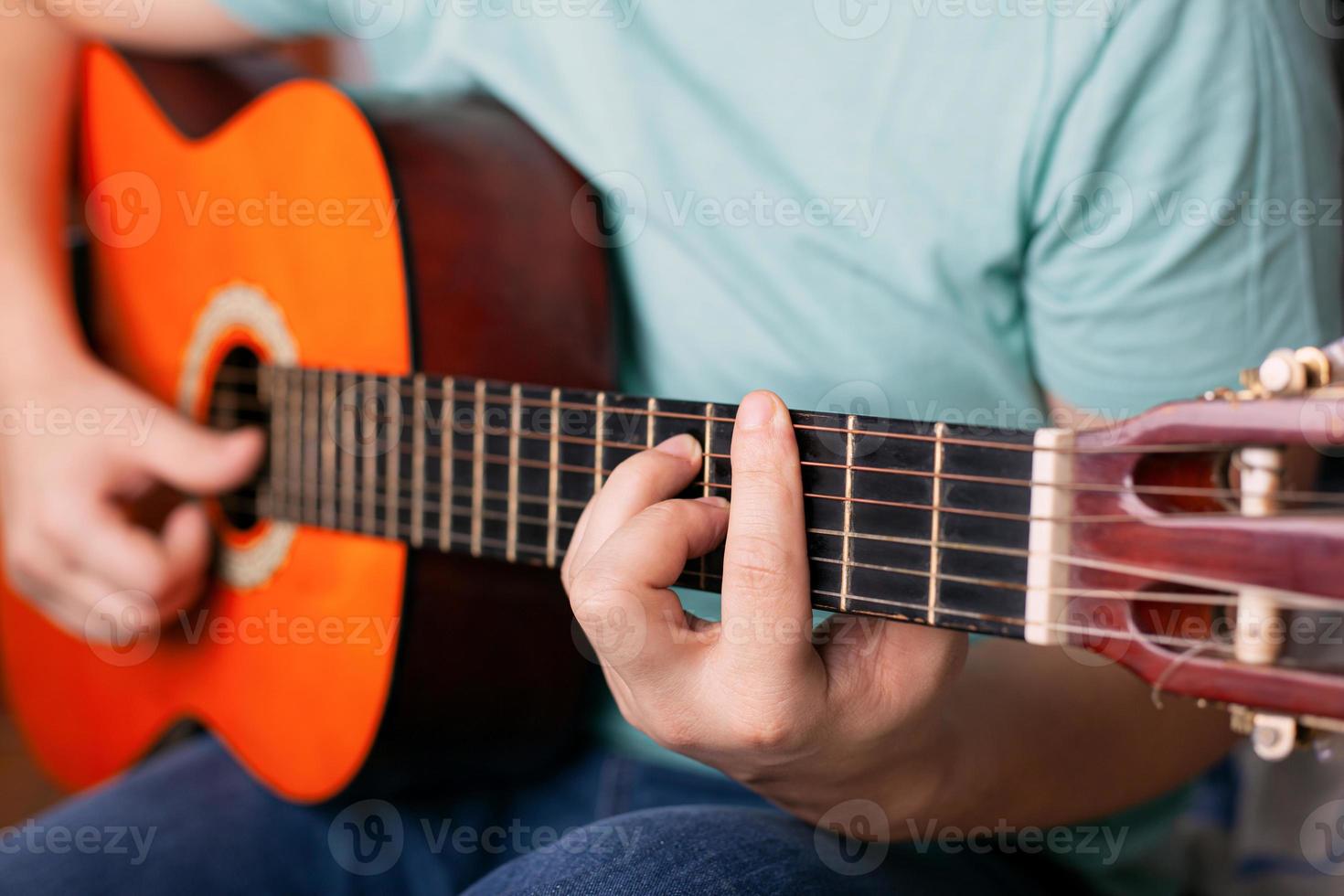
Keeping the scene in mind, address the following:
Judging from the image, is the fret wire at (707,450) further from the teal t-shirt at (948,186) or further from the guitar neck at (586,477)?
the teal t-shirt at (948,186)

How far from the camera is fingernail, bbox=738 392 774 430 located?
511mm

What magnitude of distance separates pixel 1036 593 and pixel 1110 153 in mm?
336

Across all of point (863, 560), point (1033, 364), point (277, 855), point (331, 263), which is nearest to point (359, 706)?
point (277, 855)

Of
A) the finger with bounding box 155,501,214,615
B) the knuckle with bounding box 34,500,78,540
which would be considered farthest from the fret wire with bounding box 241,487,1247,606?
the knuckle with bounding box 34,500,78,540

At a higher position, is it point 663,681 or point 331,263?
point 331,263

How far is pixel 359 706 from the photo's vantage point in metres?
0.80

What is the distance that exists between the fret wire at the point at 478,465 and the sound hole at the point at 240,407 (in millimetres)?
285

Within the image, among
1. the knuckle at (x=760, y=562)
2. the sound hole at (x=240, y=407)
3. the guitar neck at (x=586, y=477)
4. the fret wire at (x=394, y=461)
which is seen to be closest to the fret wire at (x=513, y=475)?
the guitar neck at (x=586, y=477)

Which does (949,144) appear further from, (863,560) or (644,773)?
(644,773)

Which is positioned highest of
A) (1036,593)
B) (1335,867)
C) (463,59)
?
(463,59)

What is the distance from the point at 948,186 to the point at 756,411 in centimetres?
28

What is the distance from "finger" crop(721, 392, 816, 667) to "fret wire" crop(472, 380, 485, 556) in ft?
0.79

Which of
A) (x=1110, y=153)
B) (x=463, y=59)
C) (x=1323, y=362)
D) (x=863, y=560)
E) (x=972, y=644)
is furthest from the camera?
(x=463, y=59)

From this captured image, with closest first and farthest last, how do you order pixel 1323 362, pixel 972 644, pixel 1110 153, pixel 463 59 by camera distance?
pixel 1323 362 → pixel 1110 153 → pixel 972 644 → pixel 463 59
